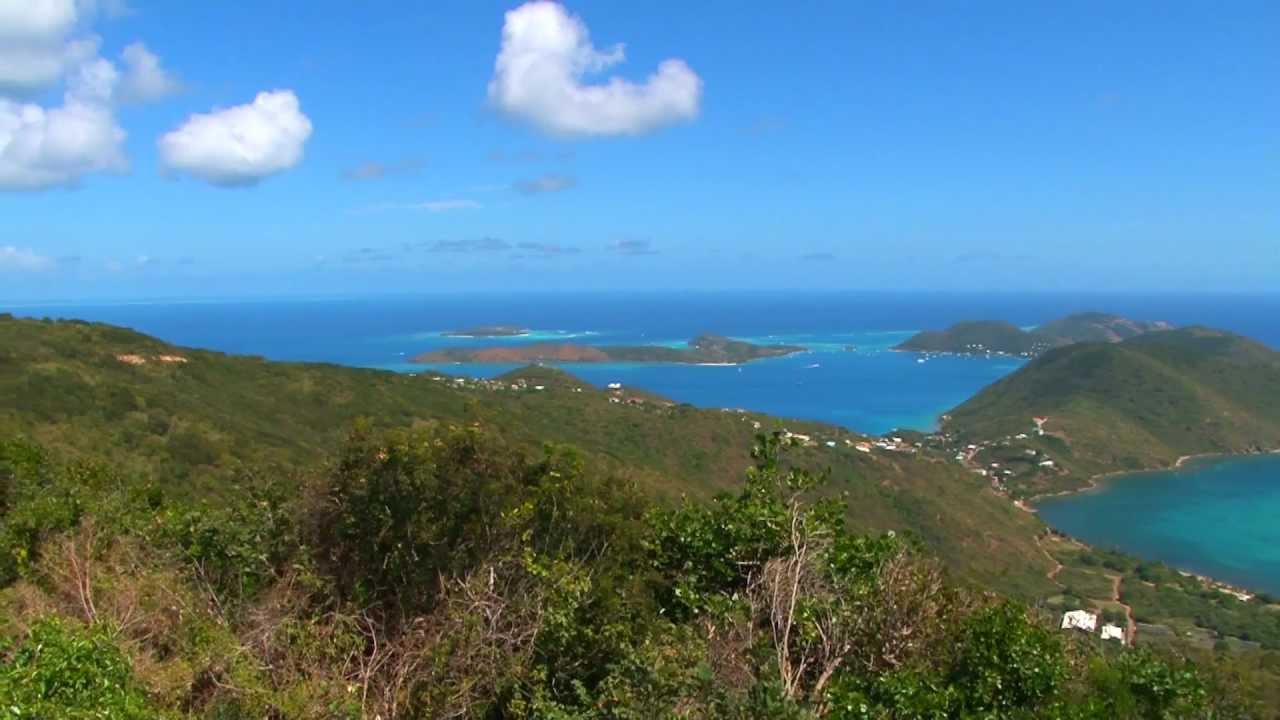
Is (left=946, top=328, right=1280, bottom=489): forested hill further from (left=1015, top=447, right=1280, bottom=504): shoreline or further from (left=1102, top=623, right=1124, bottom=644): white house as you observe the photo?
(left=1102, top=623, right=1124, bottom=644): white house

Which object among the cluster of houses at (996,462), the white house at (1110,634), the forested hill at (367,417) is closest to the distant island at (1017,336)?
the cluster of houses at (996,462)

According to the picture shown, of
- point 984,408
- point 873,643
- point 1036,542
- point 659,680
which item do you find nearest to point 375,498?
point 659,680

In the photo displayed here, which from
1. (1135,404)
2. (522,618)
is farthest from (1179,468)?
(522,618)

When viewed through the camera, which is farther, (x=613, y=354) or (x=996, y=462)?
(x=613, y=354)

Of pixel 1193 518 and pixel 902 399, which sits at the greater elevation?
pixel 902 399

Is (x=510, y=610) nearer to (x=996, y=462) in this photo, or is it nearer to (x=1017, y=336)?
(x=996, y=462)

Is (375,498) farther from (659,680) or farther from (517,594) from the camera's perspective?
(659,680)
